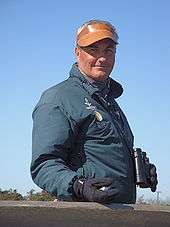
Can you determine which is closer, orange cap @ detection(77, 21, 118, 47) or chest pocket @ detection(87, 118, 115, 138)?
chest pocket @ detection(87, 118, 115, 138)

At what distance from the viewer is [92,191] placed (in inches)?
76.3

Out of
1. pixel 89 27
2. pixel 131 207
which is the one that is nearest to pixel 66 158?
pixel 131 207

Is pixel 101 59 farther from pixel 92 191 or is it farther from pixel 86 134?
pixel 92 191

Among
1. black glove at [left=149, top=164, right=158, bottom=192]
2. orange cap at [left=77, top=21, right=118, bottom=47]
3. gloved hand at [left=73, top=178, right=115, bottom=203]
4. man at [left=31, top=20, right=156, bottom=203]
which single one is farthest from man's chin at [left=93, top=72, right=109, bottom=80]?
gloved hand at [left=73, top=178, right=115, bottom=203]

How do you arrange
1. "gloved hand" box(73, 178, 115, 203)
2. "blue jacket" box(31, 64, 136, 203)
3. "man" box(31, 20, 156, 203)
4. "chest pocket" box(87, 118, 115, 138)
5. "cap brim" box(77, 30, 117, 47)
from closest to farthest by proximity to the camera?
1. "gloved hand" box(73, 178, 115, 203)
2. "man" box(31, 20, 156, 203)
3. "blue jacket" box(31, 64, 136, 203)
4. "chest pocket" box(87, 118, 115, 138)
5. "cap brim" box(77, 30, 117, 47)

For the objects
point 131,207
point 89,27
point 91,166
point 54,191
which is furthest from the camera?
point 89,27

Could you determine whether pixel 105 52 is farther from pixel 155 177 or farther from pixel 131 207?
pixel 131 207

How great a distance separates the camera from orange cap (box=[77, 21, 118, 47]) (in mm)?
2702

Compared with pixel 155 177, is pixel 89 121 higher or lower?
higher

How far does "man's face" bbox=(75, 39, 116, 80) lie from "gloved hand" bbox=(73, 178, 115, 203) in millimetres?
935

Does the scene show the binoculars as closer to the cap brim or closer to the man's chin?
the man's chin

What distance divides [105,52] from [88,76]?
0.20 metres

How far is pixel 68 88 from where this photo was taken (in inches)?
105

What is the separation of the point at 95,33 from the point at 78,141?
0.73 meters
